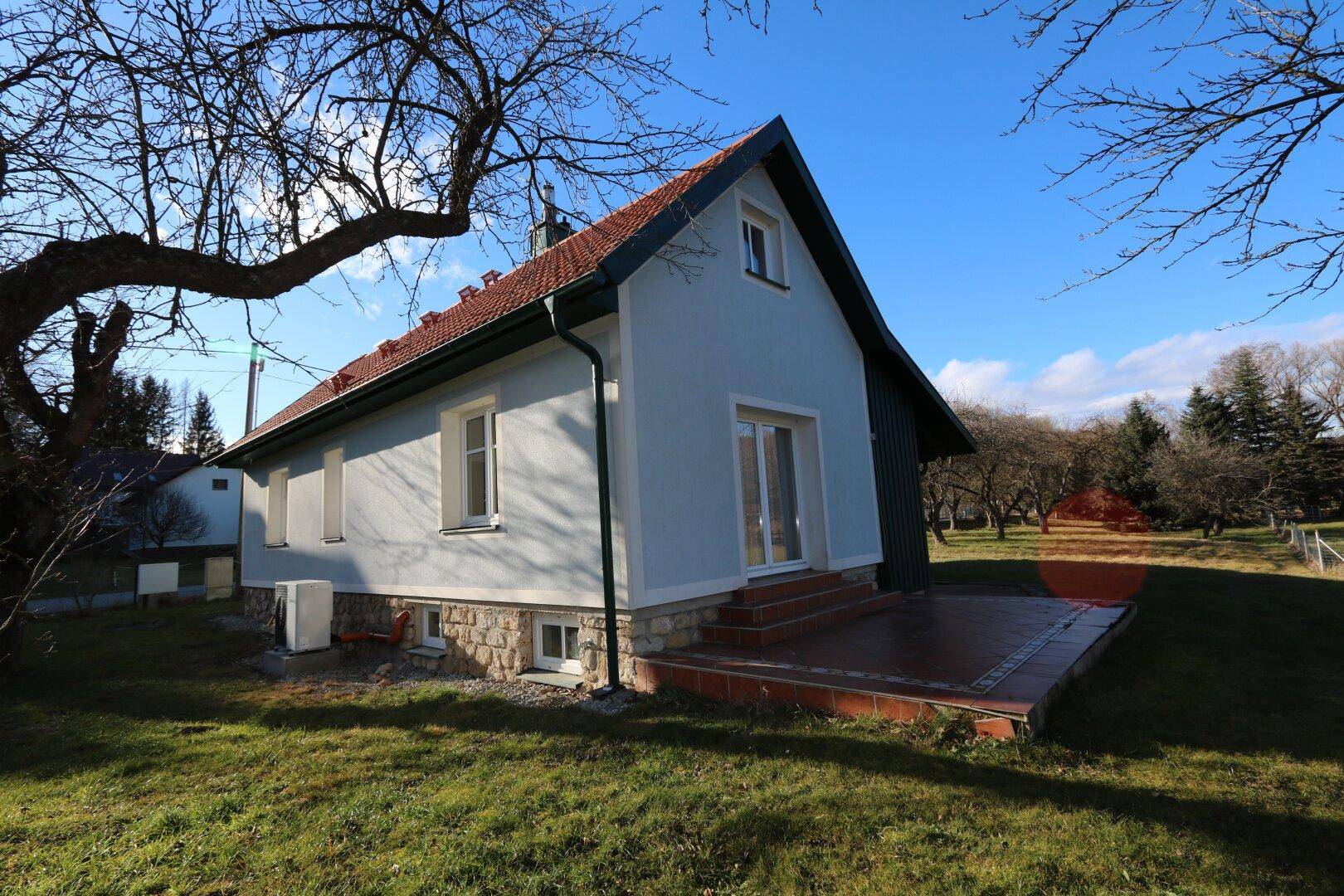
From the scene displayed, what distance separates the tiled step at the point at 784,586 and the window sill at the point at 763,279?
11.7 feet

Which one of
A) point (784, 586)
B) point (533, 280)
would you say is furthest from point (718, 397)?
point (533, 280)

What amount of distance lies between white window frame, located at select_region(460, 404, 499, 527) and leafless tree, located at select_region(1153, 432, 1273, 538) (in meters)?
26.6

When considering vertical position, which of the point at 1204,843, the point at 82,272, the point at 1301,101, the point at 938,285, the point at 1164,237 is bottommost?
the point at 1204,843

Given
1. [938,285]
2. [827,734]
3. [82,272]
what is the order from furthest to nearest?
[938,285] → [827,734] → [82,272]

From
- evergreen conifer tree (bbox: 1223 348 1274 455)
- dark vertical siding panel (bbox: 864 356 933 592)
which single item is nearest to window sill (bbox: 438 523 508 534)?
dark vertical siding panel (bbox: 864 356 933 592)

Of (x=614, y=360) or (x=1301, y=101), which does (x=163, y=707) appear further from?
(x=1301, y=101)

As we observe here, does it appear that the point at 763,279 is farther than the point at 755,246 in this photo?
No

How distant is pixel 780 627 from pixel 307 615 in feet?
18.6

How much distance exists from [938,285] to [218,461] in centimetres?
1332

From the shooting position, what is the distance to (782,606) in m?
6.33

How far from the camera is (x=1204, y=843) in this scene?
2.59m

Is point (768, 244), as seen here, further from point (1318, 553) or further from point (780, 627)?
point (1318, 553)

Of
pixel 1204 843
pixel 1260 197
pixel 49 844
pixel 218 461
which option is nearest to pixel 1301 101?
pixel 1260 197

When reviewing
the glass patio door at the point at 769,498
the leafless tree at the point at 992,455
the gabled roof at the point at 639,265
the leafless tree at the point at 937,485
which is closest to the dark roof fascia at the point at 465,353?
the gabled roof at the point at 639,265
